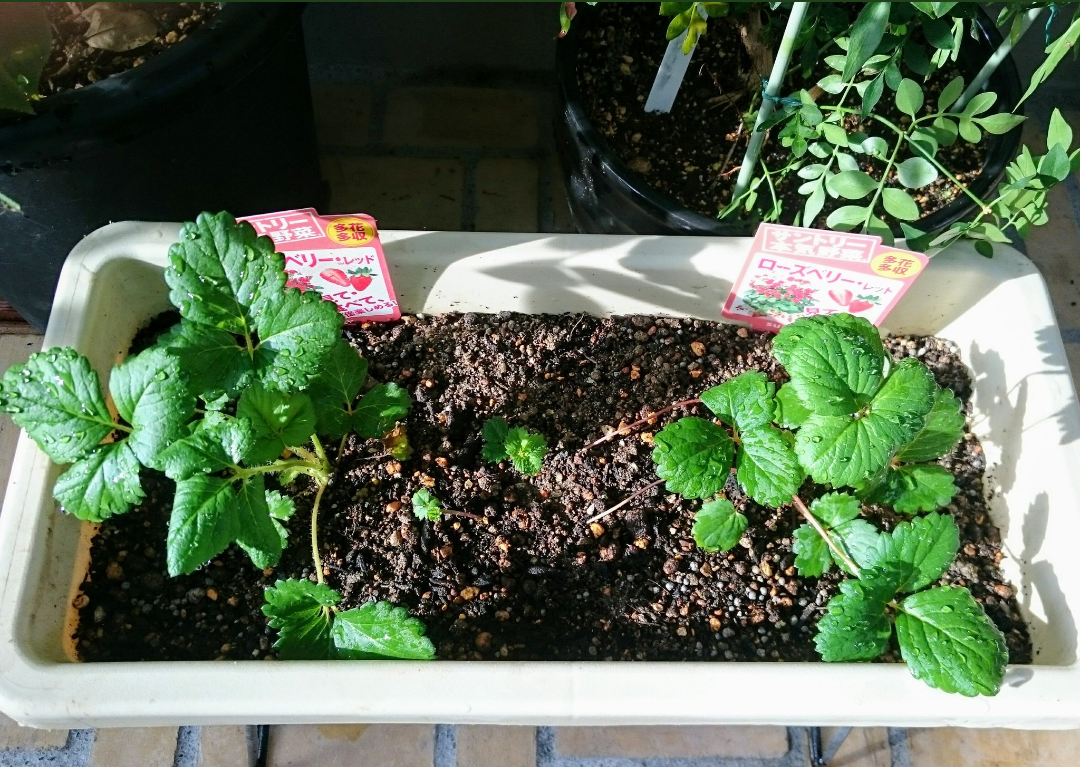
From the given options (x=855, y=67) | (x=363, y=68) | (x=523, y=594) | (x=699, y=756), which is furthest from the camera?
(x=363, y=68)

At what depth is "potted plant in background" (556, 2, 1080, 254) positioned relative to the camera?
37.7 inches

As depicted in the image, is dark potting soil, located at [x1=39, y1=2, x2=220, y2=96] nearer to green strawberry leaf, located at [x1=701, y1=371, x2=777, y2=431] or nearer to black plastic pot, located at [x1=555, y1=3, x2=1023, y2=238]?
black plastic pot, located at [x1=555, y1=3, x2=1023, y2=238]

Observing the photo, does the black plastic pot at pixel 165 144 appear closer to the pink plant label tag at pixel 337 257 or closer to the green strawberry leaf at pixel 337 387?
the pink plant label tag at pixel 337 257

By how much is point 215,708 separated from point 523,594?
14.8 inches

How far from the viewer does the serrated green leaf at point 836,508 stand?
0.99m

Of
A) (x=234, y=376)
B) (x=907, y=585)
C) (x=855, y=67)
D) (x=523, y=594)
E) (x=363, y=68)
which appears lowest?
(x=523, y=594)

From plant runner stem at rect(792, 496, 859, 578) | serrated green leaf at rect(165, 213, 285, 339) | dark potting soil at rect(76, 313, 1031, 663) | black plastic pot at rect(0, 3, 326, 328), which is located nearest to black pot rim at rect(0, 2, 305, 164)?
black plastic pot at rect(0, 3, 326, 328)

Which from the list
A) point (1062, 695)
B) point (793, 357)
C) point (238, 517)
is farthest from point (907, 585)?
point (238, 517)

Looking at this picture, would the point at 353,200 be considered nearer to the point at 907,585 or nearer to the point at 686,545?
the point at 686,545

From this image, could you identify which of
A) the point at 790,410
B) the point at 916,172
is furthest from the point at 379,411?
the point at 916,172

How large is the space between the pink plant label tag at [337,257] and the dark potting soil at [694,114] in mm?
428

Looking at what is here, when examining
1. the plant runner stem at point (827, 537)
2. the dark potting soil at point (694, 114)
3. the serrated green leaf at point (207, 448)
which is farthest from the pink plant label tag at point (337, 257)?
the plant runner stem at point (827, 537)

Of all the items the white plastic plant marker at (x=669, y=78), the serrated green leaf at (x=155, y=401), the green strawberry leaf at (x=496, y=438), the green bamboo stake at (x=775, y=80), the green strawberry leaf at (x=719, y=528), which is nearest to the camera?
the serrated green leaf at (x=155, y=401)

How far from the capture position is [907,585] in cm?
92
